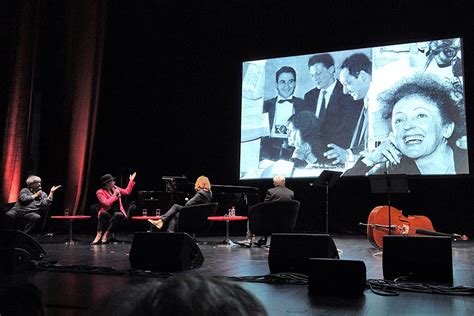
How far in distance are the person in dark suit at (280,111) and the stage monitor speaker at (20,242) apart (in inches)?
179

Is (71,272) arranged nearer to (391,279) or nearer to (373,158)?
(391,279)

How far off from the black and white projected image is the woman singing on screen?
1cm

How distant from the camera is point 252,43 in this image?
8820mm

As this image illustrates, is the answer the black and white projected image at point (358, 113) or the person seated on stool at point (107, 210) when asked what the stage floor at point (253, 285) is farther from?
the black and white projected image at point (358, 113)

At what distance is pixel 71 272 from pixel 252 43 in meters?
6.01

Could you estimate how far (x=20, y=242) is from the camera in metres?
4.03

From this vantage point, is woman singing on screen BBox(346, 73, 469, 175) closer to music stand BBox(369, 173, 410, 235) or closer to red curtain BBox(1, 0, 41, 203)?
music stand BBox(369, 173, 410, 235)

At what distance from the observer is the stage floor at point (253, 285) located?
8.20 feet

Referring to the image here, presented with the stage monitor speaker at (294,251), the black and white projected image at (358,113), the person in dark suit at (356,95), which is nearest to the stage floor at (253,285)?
the stage monitor speaker at (294,251)

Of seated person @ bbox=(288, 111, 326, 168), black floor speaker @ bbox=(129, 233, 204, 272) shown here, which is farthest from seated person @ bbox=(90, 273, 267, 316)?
seated person @ bbox=(288, 111, 326, 168)

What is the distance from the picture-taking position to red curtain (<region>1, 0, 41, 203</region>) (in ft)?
26.3

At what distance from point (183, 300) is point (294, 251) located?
3262 mm

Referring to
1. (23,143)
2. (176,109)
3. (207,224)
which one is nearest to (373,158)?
(207,224)

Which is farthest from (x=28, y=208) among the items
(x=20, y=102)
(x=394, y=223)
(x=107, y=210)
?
(x=394, y=223)
